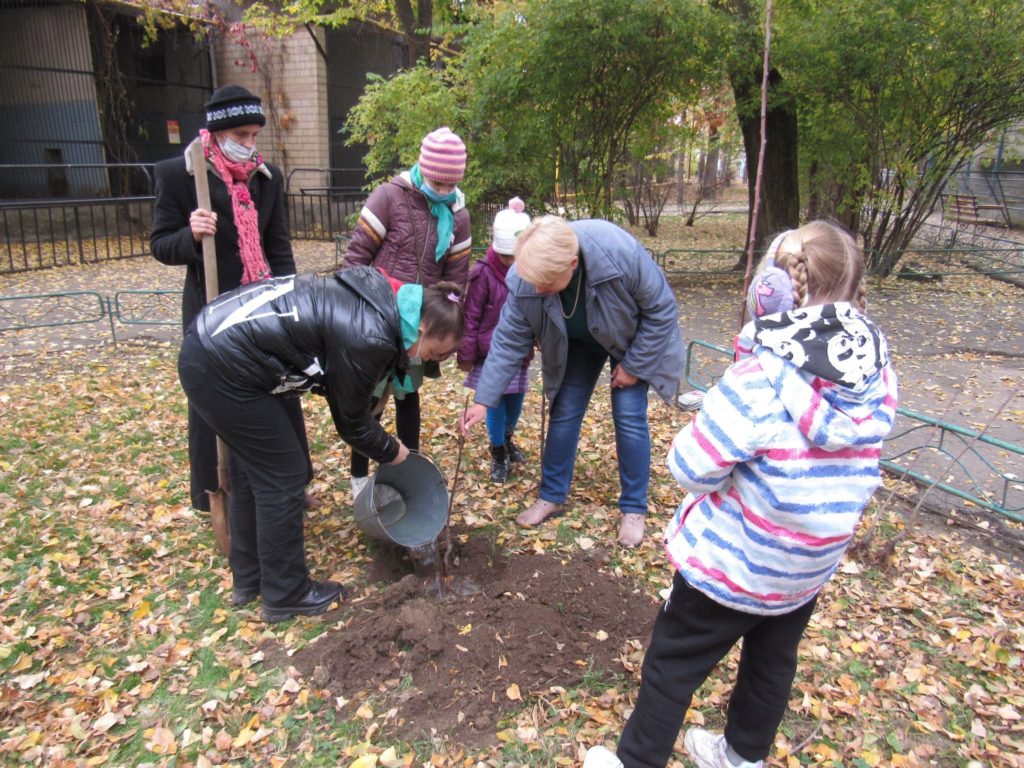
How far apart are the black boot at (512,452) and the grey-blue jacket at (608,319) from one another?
3.32 feet

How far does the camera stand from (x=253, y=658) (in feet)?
8.88

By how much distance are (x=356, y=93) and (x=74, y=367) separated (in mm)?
13013

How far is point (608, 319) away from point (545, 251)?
49 centimetres

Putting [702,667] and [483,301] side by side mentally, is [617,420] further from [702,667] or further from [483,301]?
[702,667]

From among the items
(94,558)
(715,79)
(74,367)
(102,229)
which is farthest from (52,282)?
(715,79)

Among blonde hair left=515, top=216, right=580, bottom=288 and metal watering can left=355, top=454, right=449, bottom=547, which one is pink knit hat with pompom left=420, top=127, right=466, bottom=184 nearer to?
blonde hair left=515, top=216, right=580, bottom=288

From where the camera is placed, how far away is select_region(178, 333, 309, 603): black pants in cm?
249

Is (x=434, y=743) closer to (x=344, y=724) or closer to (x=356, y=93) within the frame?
(x=344, y=724)

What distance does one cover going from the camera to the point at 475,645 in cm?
268

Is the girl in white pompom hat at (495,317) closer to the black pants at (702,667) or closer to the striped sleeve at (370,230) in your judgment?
the striped sleeve at (370,230)

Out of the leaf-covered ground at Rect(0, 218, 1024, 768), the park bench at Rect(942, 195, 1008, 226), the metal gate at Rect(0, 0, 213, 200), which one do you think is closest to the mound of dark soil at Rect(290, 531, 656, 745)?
the leaf-covered ground at Rect(0, 218, 1024, 768)

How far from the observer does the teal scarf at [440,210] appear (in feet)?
11.3

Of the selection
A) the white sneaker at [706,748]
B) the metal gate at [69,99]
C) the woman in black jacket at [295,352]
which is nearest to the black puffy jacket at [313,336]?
the woman in black jacket at [295,352]

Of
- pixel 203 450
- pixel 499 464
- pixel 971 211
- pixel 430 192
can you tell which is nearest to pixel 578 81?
pixel 430 192
